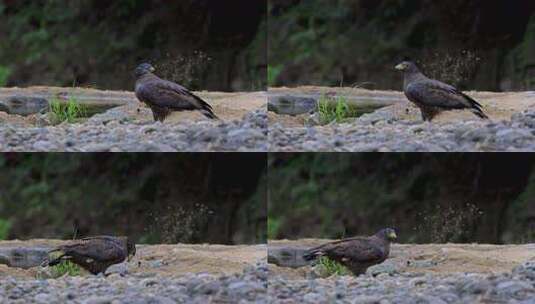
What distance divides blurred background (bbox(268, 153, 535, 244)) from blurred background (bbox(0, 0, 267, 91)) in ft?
1.83

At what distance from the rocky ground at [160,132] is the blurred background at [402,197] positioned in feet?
0.70

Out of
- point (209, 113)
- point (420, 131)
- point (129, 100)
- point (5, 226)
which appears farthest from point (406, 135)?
point (5, 226)

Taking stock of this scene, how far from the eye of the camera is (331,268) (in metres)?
6.00

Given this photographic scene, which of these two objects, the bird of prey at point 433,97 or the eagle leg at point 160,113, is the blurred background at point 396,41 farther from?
the eagle leg at point 160,113

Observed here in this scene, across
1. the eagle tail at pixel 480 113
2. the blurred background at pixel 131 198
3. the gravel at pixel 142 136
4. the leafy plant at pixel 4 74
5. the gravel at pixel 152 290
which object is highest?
the leafy plant at pixel 4 74

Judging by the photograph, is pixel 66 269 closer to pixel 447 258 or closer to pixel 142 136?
pixel 142 136

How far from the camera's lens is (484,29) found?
6.00 m

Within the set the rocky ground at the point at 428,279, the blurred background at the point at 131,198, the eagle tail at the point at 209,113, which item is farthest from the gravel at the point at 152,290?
the eagle tail at the point at 209,113

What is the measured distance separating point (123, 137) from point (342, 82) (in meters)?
1.15

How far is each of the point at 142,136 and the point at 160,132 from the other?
0.10 m

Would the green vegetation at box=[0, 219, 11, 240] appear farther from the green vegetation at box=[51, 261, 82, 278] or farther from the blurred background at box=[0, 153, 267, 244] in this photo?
the green vegetation at box=[51, 261, 82, 278]

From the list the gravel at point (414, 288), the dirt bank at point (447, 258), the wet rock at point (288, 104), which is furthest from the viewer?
the wet rock at point (288, 104)

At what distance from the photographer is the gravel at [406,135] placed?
5.84 m

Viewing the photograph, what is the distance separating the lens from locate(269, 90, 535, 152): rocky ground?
584 centimetres
